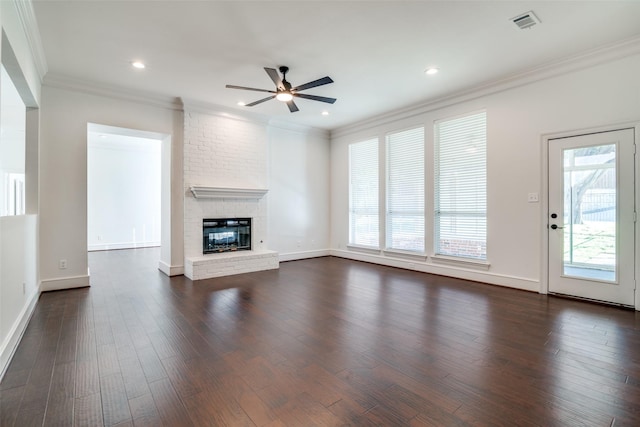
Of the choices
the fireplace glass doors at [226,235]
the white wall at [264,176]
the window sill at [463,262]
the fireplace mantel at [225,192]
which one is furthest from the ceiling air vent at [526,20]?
the fireplace glass doors at [226,235]

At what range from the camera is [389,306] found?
3.68 m

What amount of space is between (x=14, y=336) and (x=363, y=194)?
5781 mm

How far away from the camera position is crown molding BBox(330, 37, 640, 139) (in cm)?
357

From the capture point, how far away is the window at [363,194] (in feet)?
21.8

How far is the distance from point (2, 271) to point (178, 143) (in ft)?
11.5

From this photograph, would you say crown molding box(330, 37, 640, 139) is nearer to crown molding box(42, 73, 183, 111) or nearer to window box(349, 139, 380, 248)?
window box(349, 139, 380, 248)

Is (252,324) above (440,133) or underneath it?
underneath

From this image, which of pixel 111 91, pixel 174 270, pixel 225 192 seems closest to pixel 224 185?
pixel 225 192

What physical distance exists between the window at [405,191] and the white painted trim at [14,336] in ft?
17.8

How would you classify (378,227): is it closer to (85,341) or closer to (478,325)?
(478,325)

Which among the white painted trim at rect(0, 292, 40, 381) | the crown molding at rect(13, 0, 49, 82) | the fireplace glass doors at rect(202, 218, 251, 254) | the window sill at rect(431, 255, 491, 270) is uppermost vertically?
the crown molding at rect(13, 0, 49, 82)

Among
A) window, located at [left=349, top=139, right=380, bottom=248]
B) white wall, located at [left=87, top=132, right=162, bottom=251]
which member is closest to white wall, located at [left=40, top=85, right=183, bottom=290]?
white wall, located at [left=87, top=132, right=162, bottom=251]

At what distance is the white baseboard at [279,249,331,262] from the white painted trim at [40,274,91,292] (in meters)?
3.45

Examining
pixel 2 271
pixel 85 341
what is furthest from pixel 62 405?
pixel 2 271
